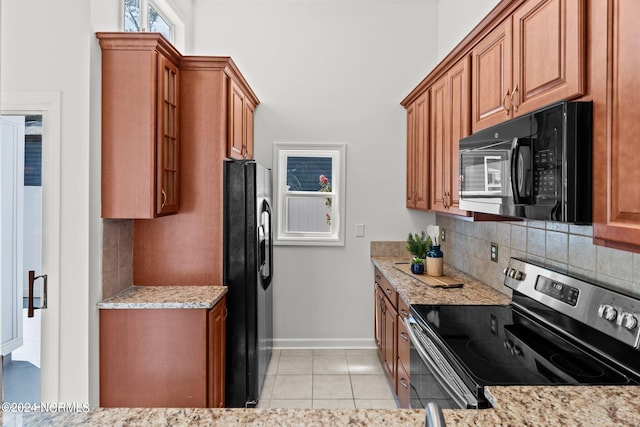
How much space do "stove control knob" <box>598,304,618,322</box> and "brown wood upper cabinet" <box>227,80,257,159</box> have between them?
2.25 m

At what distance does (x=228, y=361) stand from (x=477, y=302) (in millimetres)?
1645

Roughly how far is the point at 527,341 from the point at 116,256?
2275mm

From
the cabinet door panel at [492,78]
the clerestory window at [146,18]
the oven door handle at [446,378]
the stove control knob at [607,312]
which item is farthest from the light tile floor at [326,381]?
the clerestory window at [146,18]

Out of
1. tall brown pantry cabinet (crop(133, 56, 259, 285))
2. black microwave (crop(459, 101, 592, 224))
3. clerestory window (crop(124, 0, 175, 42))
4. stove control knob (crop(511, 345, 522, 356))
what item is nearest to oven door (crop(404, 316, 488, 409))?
stove control knob (crop(511, 345, 522, 356))

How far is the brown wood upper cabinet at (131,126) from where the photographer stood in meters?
2.18

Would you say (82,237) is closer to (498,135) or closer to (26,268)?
(26,268)

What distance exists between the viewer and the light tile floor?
9.29 ft

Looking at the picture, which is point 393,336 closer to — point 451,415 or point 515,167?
point 515,167

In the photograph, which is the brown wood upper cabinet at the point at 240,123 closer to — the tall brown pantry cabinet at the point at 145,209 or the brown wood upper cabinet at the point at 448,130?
the tall brown pantry cabinet at the point at 145,209

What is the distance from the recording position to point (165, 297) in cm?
230

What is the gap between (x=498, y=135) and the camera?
166 cm

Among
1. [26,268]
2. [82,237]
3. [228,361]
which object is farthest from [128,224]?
[228,361]

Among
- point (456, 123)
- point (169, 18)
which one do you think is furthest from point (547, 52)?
point (169, 18)

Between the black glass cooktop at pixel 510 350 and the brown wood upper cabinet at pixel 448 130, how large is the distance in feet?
2.25
